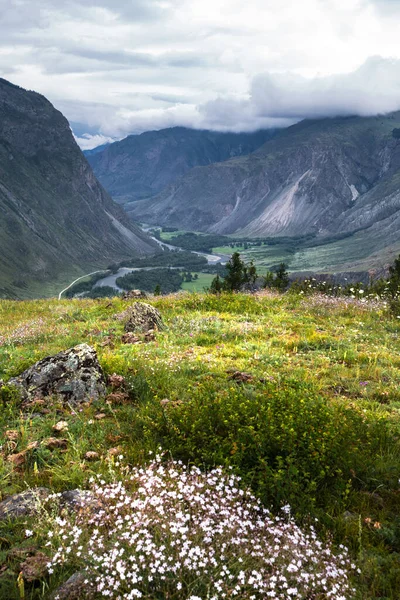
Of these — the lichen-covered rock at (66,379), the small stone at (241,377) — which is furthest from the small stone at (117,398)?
the small stone at (241,377)

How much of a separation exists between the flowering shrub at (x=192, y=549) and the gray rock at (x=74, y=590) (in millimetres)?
49

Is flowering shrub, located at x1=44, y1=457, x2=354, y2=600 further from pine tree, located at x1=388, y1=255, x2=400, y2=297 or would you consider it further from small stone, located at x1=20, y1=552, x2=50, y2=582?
pine tree, located at x1=388, y1=255, x2=400, y2=297

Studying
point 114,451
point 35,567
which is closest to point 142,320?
point 114,451

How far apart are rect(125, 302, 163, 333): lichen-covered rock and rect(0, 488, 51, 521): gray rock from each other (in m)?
7.93

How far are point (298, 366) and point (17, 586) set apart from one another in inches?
282

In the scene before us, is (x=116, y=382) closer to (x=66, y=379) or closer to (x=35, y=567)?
(x=66, y=379)

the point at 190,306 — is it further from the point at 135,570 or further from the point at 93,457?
the point at 135,570

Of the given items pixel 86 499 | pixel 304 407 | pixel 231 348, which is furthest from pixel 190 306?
pixel 86 499

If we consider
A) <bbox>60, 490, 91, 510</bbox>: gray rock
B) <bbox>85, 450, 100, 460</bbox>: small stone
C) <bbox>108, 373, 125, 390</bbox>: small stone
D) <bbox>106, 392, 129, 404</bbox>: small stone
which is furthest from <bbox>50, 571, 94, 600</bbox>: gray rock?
<bbox>108, 373, 125, 390</bbox>: small stone

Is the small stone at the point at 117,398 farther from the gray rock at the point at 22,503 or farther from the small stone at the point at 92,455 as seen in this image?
the gray rock at the point at 22,503

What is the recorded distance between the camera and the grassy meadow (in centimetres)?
480

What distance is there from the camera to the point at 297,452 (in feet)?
18.1

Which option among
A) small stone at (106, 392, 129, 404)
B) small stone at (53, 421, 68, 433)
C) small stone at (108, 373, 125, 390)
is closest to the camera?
small stone at (53, 421, 68, 433)

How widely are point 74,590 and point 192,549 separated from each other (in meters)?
1.14
